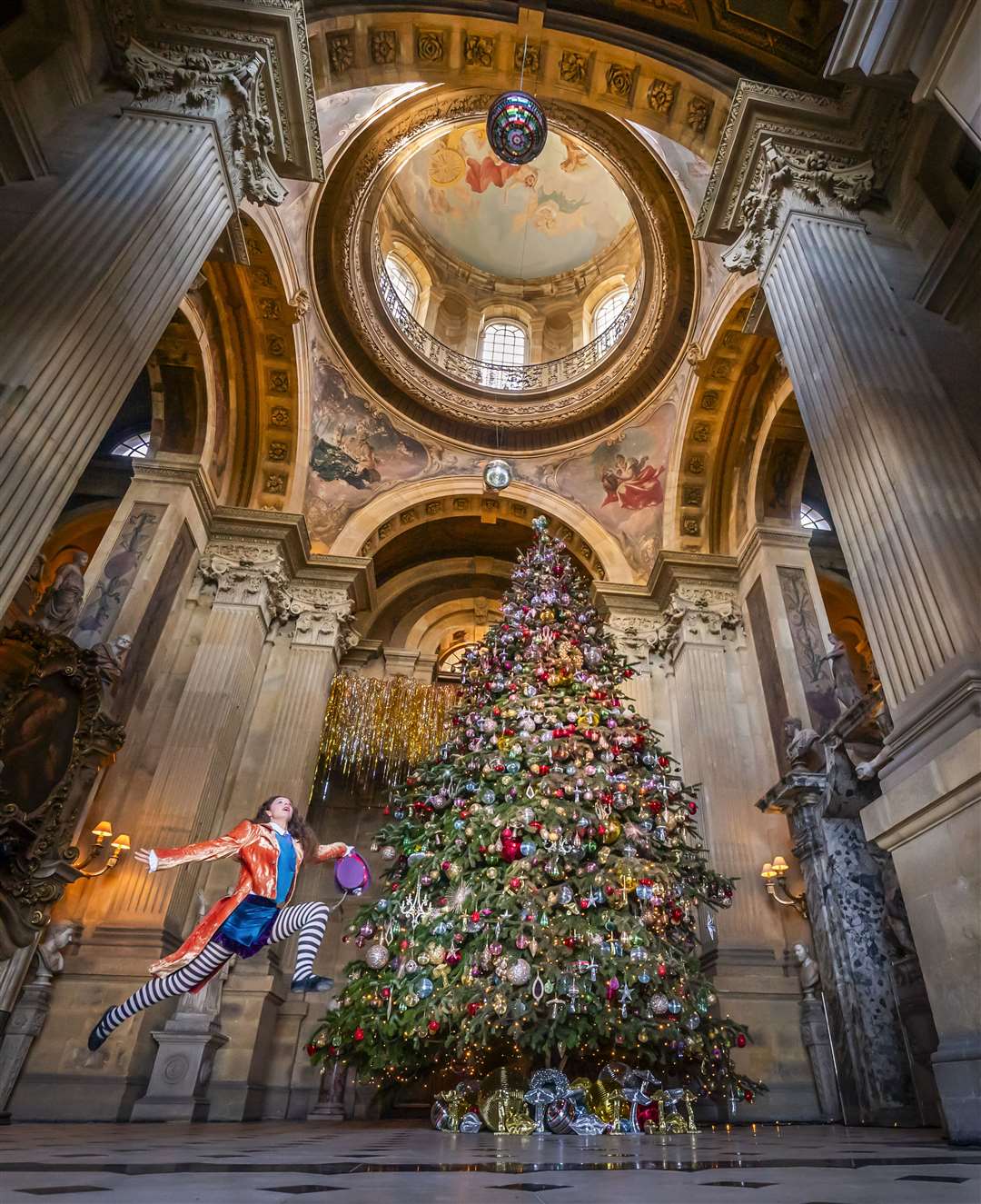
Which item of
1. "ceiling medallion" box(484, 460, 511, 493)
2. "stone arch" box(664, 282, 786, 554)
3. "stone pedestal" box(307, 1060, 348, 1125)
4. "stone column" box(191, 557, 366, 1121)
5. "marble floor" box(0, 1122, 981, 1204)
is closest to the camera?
"marble floor" box(0, 1122, 981, 1204)

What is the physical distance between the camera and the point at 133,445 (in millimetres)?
14031

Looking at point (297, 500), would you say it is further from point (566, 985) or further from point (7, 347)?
point (566, 985)

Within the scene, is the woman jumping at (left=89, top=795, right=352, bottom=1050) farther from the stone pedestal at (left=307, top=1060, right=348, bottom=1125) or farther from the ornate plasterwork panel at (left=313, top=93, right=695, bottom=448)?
the ornate plasterwork panel at (left=313, top=93, right=695, bottom=448)

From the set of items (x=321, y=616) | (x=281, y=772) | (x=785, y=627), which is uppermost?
(x=321, y=616)

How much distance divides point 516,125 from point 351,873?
850 cm

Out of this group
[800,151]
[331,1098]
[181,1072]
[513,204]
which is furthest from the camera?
[513,204]

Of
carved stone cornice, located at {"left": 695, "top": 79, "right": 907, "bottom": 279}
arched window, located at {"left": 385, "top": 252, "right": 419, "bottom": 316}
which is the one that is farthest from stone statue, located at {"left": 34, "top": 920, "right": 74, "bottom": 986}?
arched window, located at {"left": 385, "top": 252, "right": 419, "bottom": 316}

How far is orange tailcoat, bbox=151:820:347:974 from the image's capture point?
4.79 meters

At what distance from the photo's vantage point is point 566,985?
4.90 meters

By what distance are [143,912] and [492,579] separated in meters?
10.3

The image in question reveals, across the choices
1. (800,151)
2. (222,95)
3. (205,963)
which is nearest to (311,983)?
(205,963)

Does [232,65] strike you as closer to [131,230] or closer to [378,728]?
[131,230]

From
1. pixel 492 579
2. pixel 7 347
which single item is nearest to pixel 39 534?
pixel 7 347

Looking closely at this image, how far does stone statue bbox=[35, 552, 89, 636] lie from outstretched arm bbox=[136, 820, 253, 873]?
384 centimetres
